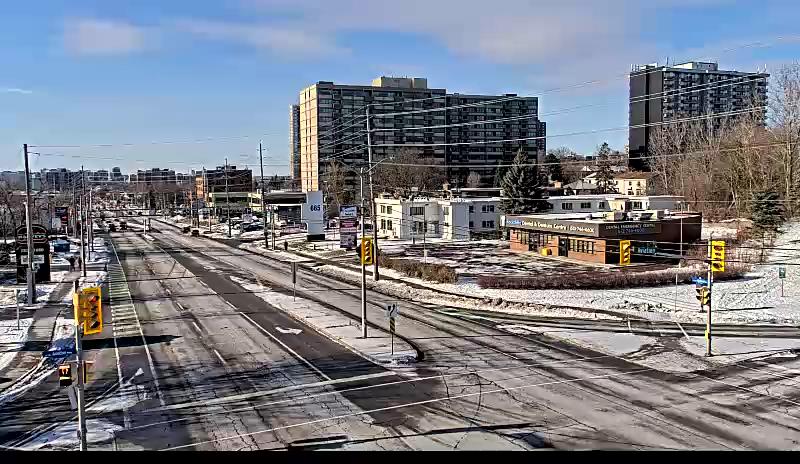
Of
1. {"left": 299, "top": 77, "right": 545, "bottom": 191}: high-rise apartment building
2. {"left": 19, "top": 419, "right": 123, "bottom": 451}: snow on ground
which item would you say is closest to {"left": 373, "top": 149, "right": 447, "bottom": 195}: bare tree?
{"left": 299, "top": 77, "right": 545, "bottom": 191}: high-rise apartment building

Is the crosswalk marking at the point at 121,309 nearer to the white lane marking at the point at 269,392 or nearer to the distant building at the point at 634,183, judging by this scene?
the white lane marking at the point at 269,392

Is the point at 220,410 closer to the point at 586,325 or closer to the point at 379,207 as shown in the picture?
the point at 586,325

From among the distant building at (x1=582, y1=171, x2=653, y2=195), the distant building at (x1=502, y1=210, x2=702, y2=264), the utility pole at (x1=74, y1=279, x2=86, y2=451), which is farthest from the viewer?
the distant building at (x1=582, y1=171, x2=653, y2=195)

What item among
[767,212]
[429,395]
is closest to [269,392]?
[429,395]

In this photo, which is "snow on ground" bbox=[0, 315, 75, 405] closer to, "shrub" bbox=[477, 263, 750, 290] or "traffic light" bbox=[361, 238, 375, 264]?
"traffic light" bbox=[361, 238, 375, 264]

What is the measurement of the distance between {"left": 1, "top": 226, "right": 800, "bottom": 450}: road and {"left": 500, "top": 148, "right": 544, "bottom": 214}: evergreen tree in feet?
155

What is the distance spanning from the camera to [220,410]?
1806 cm

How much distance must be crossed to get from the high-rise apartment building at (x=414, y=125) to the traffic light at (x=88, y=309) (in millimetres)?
111567

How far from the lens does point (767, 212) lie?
2172 inches

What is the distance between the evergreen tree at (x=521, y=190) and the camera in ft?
255

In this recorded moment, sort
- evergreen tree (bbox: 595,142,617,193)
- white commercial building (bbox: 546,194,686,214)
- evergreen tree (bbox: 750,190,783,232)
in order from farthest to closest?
1. evergreen tree (bbox: 595,142,617,193)
2. white commercial building (bbox: 546,194,686,214)
3. evergreen tree (bbox: 750,190,783,232)

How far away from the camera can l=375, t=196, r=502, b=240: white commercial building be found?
2997 inches
